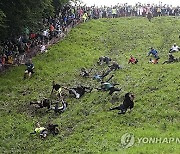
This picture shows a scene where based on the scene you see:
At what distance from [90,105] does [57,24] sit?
26.4 metres

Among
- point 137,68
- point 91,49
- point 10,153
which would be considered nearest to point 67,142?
point 10,153

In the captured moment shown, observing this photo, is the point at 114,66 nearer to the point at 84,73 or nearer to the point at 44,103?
the point at 84,73

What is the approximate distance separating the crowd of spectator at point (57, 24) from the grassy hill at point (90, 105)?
1.42 meters

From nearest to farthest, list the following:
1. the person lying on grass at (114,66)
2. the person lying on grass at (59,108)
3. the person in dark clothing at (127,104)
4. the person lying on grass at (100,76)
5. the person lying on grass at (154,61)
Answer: the person in dark clothing at (127,104)
the person lying on grass at (59,108)
the person lying on grass at (100,76)
the person lying on grass at (114,66)
the person lying on grass at (154,61)

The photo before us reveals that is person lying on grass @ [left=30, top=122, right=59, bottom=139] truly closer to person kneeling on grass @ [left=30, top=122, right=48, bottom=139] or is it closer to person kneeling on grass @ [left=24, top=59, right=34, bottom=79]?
person kneeling on grass @ [left=30, top=122, right=48, bottom=139]

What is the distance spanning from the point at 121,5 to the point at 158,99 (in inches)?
A: 2128

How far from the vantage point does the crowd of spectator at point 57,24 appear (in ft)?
148

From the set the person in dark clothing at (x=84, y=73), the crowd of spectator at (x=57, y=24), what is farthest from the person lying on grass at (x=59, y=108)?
the crowd of spectator at (x=57, y=24)

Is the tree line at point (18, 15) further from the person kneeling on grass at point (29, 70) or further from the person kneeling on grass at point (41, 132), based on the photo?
the person kneeling on grass at point (41, 132)

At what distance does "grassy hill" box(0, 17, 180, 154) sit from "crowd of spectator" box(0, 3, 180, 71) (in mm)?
1419

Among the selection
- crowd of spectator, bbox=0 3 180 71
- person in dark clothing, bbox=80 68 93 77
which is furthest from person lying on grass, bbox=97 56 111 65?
crowd of spectator, bbox=0 3 180 71

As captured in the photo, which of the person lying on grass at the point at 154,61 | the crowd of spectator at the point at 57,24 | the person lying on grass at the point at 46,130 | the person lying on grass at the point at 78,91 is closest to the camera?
the person lying on grass at the point at 46,130

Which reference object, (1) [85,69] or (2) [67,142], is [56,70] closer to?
(1) [85,69]

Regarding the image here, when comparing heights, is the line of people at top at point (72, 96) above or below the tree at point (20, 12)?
below
